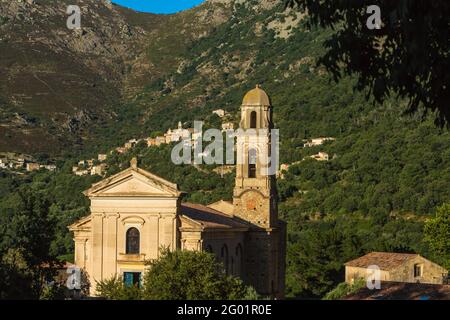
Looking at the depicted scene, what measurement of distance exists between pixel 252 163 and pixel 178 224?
25.7ft

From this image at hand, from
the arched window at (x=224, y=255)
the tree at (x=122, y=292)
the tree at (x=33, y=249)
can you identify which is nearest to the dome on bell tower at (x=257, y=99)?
the arched window at (x=224, y=255)

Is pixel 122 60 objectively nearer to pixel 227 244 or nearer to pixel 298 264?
pixel 298 264

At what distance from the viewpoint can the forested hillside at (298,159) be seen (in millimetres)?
66312

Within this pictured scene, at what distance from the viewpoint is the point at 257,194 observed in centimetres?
5472

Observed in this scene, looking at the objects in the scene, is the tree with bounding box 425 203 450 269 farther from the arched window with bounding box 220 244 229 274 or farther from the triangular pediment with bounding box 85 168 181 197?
the triangular pediment with bounding box 85 168 181 197

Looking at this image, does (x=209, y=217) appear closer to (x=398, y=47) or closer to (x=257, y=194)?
(x=257, y=194)

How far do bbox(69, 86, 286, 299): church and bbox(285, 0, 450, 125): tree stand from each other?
31.5m

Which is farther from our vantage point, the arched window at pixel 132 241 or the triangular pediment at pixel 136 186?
the arched window at pixel 132 241

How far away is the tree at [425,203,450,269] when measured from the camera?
62938 millimetres

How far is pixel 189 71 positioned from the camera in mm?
155000

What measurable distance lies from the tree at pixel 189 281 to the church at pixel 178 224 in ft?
25.8

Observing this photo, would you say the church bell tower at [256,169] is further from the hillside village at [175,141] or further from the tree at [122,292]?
the hillside village at [175,141]
